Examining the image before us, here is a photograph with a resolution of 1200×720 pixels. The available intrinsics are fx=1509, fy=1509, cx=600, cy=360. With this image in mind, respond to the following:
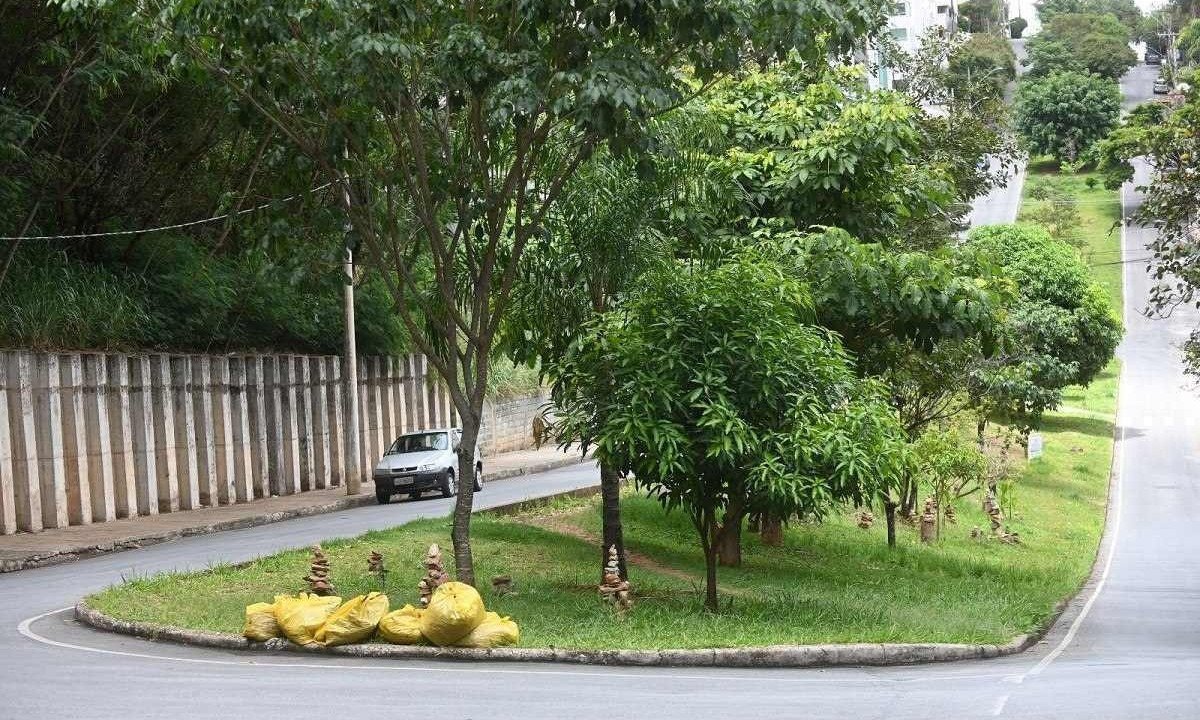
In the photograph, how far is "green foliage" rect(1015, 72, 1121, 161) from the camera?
110 meters

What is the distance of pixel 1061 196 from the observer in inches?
3944

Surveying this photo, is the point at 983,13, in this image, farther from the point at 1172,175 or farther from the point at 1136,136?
the point at 1136,136

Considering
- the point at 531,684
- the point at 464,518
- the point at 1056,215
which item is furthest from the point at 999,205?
the point at 531,684

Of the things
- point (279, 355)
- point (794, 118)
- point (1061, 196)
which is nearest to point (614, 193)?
point (794, 118)

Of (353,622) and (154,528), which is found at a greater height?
(353,622)

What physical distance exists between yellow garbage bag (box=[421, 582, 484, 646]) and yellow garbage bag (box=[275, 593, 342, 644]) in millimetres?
946

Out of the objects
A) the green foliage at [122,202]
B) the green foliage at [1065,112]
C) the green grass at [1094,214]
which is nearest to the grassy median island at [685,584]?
the green foliage at [122,202]

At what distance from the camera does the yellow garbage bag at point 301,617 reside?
13.2 m

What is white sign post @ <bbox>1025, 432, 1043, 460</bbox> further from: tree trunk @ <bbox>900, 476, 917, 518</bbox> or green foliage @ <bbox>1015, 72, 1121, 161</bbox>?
green foliage @ <bbox>1015, 72, 1121, 161</bbox>

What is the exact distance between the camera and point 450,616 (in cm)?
1292

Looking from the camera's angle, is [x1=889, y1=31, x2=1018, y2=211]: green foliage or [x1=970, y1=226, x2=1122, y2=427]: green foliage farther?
[x1=970, y1=226, x2=1122, y2=427]: green foliage

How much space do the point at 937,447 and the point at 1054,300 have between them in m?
33.2

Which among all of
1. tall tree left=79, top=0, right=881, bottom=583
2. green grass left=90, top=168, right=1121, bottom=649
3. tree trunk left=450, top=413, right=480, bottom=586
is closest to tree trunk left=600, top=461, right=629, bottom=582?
green grass left=90, top=168, right=1121, bottom=649

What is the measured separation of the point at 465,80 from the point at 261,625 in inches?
207
